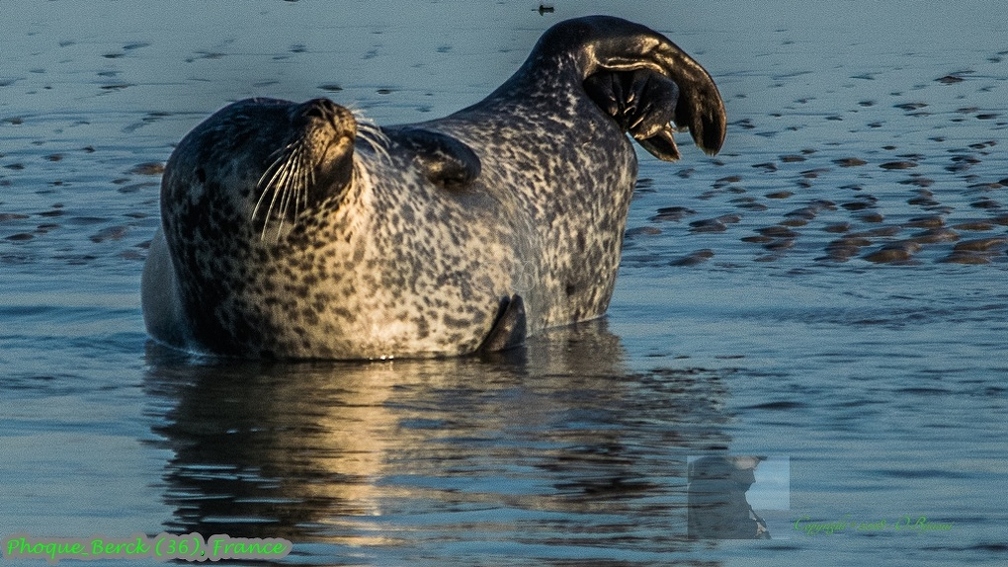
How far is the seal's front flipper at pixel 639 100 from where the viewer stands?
9.70 m

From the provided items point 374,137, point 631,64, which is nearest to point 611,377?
point 374,137

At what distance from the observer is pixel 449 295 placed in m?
8.13

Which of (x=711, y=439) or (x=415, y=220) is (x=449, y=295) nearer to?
(x=415, y=220)

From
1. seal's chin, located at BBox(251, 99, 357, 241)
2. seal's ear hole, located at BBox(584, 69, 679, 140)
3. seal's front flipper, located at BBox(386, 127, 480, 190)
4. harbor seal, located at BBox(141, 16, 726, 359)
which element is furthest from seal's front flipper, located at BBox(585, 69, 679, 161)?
seal's chin, located at BBox(251, 99, 357, 241)

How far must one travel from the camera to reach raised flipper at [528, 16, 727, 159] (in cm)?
975

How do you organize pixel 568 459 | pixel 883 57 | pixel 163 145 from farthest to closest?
1. pixel 883 57
2. pixel 163 145
3. pixel 568 459

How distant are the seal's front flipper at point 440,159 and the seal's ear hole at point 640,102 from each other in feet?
4.47

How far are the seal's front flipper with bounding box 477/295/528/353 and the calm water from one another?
10 centimetres

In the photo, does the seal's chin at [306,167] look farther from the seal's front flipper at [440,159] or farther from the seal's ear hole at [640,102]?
the seal's ear hole at [640,102]

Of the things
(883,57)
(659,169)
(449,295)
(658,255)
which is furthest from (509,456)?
(883,57)

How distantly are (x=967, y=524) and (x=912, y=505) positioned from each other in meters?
0.20

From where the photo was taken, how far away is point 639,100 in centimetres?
975

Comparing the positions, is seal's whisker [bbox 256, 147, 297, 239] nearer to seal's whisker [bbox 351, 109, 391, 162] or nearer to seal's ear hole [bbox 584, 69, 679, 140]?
seal's whisker [bbox 351, 109, 391, 162]

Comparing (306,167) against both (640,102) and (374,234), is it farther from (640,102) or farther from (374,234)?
(640,102)
